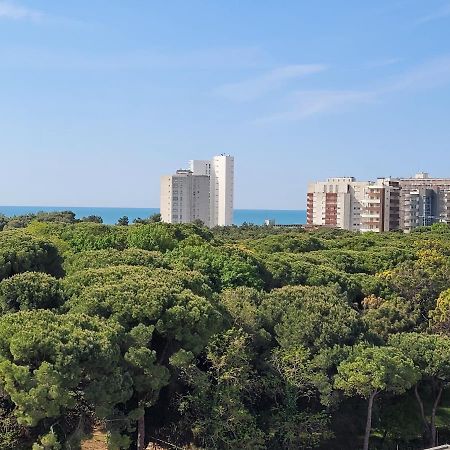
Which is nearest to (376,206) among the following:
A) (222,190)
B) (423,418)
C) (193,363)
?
(222,190)

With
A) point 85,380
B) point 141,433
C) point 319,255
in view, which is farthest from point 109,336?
point 319,255

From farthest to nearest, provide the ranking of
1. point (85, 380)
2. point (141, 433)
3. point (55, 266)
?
point (55, 266), point (141, 433), point (85, 380)

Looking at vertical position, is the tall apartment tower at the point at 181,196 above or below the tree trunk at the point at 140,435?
above

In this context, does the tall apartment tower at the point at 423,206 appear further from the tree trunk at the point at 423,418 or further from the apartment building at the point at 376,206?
the tree trunk at the point at 423,418

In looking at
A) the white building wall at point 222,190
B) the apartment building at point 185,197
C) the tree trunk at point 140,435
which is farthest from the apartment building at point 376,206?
the tree trunk at point 140,435

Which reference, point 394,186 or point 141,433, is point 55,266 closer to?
point 141,433

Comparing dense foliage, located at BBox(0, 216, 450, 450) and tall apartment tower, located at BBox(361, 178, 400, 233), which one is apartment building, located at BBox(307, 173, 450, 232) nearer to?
tall apartment tower, located at BBox(361, 178, 400, 233)

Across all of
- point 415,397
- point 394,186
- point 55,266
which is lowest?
point 415,397
